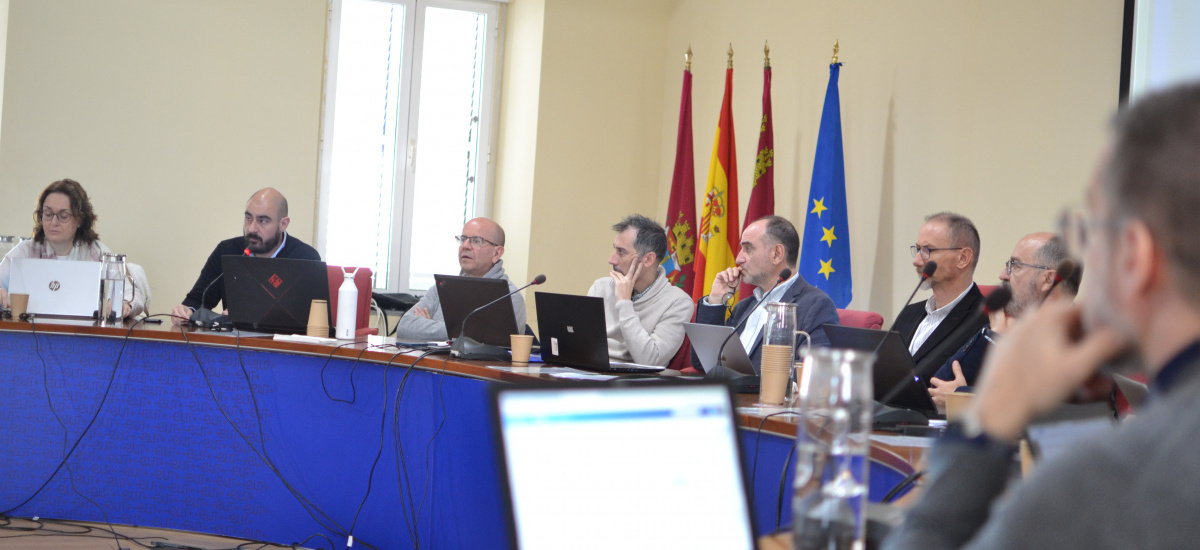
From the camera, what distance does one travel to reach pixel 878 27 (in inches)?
163

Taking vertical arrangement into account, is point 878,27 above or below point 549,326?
above

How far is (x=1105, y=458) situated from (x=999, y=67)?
10.1 feet

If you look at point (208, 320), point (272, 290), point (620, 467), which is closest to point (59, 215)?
point (208, 320)

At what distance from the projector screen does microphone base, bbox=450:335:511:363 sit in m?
1.95

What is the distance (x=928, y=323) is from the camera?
10.7 feet

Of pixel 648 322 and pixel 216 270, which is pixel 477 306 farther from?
pixel 216 270

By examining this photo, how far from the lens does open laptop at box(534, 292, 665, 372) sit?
9.62ft

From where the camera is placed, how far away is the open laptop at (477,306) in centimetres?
321

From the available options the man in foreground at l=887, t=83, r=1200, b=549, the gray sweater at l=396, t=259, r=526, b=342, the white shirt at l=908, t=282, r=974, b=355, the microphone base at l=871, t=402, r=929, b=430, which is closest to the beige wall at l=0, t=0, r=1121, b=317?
the white shirt at l=908, t=282, r=974, b=355

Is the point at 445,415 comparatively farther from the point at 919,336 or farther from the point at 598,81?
the point at 598,81

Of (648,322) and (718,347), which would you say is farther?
(648,322)

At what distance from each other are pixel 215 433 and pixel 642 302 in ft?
5.41

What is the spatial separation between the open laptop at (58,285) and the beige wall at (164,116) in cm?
216

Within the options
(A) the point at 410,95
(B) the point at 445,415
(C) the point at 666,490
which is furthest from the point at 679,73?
(C) the point at 666,490
